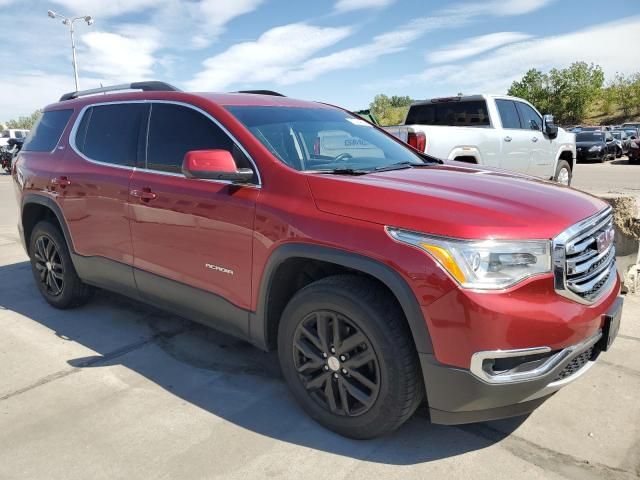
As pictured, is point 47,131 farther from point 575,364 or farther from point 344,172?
point 575,364

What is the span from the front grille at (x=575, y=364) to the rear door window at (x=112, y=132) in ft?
9.84

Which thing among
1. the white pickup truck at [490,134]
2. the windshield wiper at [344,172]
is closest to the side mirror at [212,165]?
the windshield wiper at [344,172]

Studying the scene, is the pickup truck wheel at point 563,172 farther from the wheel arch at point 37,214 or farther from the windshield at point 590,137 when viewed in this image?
the windshield at point 590,137

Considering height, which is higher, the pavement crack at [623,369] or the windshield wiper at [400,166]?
the windshield wiper at [400,166]

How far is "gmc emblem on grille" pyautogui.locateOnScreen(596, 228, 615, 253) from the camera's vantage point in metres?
2.60

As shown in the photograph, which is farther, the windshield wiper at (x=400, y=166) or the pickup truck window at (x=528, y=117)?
the pickup truck window at (x=528, y=117)

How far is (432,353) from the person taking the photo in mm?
2250

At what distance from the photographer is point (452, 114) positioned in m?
8.99

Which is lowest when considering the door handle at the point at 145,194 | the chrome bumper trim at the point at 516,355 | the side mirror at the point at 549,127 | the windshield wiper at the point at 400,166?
the chrome bumper trim at the point at 516,355

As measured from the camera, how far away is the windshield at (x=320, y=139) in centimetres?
313

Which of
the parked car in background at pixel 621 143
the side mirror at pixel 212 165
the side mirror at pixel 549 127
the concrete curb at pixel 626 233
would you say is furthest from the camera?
the parked car in background at pixel 621 143

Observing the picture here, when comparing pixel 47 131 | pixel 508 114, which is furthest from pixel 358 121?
pixel 508 114

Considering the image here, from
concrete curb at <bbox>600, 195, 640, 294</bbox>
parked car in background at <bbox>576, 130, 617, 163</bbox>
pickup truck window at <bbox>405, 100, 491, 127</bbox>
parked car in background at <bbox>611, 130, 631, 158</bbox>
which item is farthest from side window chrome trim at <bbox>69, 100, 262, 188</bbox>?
parked car in background at <bbox>611, 130, 631, 158</bbox>

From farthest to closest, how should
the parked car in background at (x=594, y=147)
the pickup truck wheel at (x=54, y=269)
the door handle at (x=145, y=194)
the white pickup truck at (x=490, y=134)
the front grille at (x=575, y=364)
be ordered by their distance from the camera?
1. the parked car in background at (x=594, y=147)
2. the white pickup truck at (x=490, y=134)
3. the pickup truck wheel at (x=54, y=269)
4. the door handle at (x=145, y=194)
5. the front grille at (x=575, y=364)
